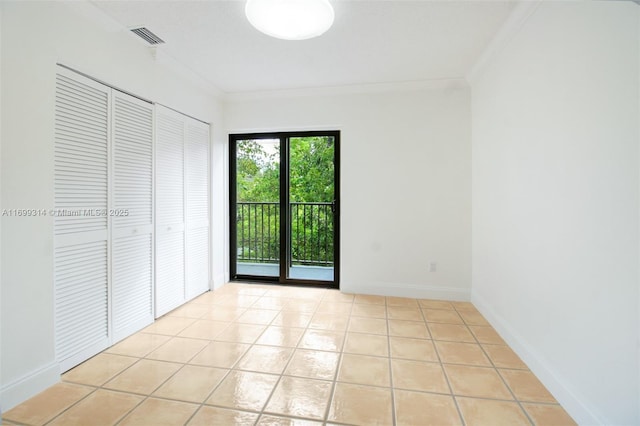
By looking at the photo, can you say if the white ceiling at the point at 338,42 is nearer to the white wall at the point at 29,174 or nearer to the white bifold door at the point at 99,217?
the white wall at the point at 29,174

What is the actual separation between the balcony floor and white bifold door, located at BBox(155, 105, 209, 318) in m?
0.69

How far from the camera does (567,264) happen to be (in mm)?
1570

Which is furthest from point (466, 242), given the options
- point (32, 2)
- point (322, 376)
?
point (32, 2)

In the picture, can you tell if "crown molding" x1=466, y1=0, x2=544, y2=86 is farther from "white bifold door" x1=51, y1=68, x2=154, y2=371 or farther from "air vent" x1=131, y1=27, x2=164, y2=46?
"white bifold door" x1=51, y1=68, x2=154, y2=371

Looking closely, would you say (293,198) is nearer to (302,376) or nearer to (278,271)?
(278,271)

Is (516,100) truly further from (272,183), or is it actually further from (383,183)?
(272,183)

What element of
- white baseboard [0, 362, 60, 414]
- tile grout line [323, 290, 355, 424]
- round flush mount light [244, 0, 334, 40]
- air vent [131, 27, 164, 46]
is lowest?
tile grout line [323, 290, 355, 424]

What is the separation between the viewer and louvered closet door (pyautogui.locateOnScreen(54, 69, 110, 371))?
186 centimetres

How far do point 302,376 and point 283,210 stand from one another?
7.33ft

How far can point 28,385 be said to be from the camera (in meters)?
1.65

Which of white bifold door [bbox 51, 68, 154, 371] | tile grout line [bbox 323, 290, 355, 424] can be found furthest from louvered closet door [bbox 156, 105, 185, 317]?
tile grout line [bbox 323, 290, 355, 424]

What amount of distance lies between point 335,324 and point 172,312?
1.62 metres

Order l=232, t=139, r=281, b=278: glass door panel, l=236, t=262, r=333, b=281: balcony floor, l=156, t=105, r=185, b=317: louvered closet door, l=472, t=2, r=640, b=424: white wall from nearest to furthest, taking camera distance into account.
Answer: l=472, t=2, r=640, b=424: white wall < l=156, t=105, r=185, b=317: louvered closet door < l=232, t=139, r=281, b=278: glass door panel < l=236, t=262, r=333, b=281: balcony floor

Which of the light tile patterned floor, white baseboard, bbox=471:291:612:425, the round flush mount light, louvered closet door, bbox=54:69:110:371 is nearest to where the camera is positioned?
white baseboard, bbox=471:291:612:425
